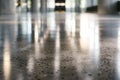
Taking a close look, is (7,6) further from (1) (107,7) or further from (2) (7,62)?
(2) (7,62)

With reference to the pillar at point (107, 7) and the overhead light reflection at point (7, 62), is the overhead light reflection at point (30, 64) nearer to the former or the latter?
the overhead light reflection at point (7, 62)

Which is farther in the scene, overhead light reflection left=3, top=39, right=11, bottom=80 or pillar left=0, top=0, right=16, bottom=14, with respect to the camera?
pillar left=0, top=0, right=16, bottom=14

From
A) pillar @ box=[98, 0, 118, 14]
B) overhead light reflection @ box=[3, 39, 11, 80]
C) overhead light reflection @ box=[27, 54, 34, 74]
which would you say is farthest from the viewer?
pillar @ box=[98, 0, 118, 14]

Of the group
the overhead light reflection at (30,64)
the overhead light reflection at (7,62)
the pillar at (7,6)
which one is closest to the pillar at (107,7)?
the pillar at (7,6)

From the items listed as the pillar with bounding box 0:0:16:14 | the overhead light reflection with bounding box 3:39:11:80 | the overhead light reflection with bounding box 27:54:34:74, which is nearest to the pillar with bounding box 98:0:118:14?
the pillar with bounding box 0:0:16:14

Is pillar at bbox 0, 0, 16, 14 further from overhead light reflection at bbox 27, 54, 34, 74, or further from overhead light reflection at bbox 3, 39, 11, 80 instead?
overhead light reflection at bbox 27, 54, 34, 74

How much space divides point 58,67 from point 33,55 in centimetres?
145

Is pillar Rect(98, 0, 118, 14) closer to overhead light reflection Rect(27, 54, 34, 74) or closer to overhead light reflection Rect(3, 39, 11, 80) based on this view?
overhead light reflection Rect(3, 39, 11, 80)

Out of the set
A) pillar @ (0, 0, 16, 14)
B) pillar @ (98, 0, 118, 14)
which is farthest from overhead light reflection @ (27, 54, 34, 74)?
pillar @ (0, 0, 16, 14)

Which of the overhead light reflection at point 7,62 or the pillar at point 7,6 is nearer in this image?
Result: the overhead light reflection at point 7,62

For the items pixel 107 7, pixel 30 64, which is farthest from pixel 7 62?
pixel 107 7

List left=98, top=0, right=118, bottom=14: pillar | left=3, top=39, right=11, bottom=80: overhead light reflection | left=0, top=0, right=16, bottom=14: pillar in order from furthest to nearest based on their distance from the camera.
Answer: left=0, top=0, right=16, bottom=14: pillar
left=98, top=0, right=118, bottom=14: pillar
left=3, top=39, right=11, bottom=80: overhead light reflection

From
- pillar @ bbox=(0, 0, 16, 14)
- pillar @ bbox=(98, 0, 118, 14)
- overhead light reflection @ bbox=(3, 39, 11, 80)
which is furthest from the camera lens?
pillar @ bbox=(0, 0, 16, 14)

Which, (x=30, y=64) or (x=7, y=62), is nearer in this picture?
(x=30, y=64)
